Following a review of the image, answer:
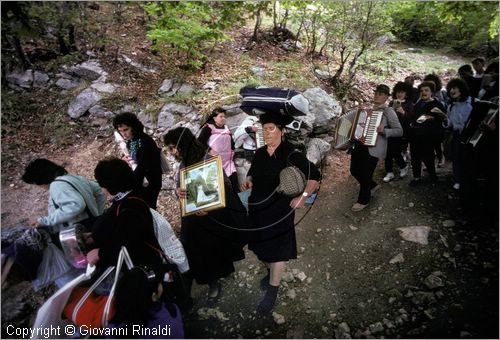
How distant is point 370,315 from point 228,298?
1598 mm

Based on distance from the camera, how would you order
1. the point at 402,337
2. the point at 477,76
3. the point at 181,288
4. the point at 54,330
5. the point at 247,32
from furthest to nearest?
the point at 247,32
the point at 477,76
the point at 402,337
the point at 181,288
the point at 54,330

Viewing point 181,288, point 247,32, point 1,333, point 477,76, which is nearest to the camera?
point 181,288

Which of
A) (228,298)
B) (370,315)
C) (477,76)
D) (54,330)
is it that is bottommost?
(228,298)

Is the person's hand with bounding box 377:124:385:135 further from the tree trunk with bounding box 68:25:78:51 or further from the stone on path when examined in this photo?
the tree trunk with bounding box 68:25:78:51

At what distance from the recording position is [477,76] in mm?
4711

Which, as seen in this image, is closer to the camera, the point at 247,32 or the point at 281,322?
the point at 281,322

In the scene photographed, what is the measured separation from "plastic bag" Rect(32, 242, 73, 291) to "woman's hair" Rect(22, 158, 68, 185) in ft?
2.02

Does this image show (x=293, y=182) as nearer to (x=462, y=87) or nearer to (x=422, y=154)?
(x=422, y=154)

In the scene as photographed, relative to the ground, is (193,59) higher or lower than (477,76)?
lower

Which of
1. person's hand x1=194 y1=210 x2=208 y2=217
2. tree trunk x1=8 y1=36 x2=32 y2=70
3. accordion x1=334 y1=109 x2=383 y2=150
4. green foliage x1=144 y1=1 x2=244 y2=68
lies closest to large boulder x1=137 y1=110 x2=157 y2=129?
green foliage x1=144 y1=1 x2=244 y2=68

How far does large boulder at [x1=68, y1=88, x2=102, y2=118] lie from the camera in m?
5.09

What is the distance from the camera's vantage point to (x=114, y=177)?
236 centimetres

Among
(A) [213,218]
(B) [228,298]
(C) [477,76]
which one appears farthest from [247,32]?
(B) [228,298]

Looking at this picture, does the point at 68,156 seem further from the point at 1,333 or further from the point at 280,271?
the point at 280,271
